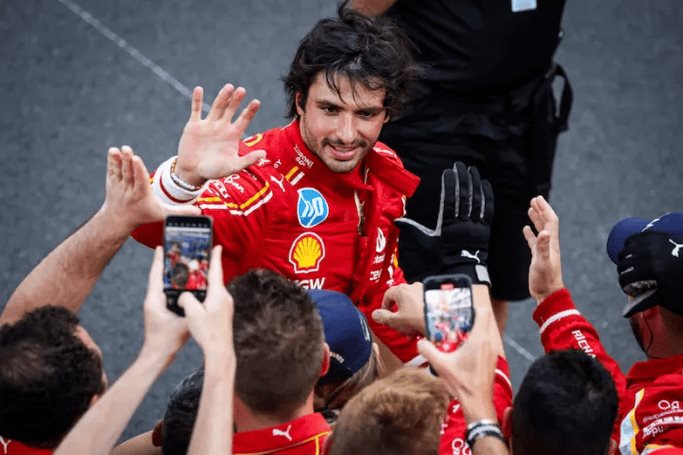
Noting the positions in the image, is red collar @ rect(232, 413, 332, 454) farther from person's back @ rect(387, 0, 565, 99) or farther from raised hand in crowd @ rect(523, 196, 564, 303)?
person's back @ rect(387, 0, 565, 99)

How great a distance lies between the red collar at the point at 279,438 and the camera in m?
2.91

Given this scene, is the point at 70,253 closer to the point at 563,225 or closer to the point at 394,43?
the point at 394,43

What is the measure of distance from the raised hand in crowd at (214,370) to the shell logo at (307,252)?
101cm

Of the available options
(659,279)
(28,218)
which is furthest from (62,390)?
(28,218)

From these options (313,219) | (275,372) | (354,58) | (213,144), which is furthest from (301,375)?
(354,58)

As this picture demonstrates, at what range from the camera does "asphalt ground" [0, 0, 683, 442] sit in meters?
5.90

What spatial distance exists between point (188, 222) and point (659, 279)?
126 centimetres

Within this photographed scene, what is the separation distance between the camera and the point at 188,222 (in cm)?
288

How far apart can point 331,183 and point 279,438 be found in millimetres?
1143

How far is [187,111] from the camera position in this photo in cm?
678

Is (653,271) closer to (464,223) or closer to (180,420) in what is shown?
(464,223)

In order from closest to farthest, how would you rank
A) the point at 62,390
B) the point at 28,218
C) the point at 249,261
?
the point at 62,390, the point at 249,261, the point at 28,218

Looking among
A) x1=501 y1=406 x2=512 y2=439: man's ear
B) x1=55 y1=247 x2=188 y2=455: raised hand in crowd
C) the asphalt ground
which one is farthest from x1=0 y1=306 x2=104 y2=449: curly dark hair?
the asphalt ground

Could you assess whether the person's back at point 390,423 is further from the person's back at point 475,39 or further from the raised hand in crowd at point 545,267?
the person's back at point 475,39
